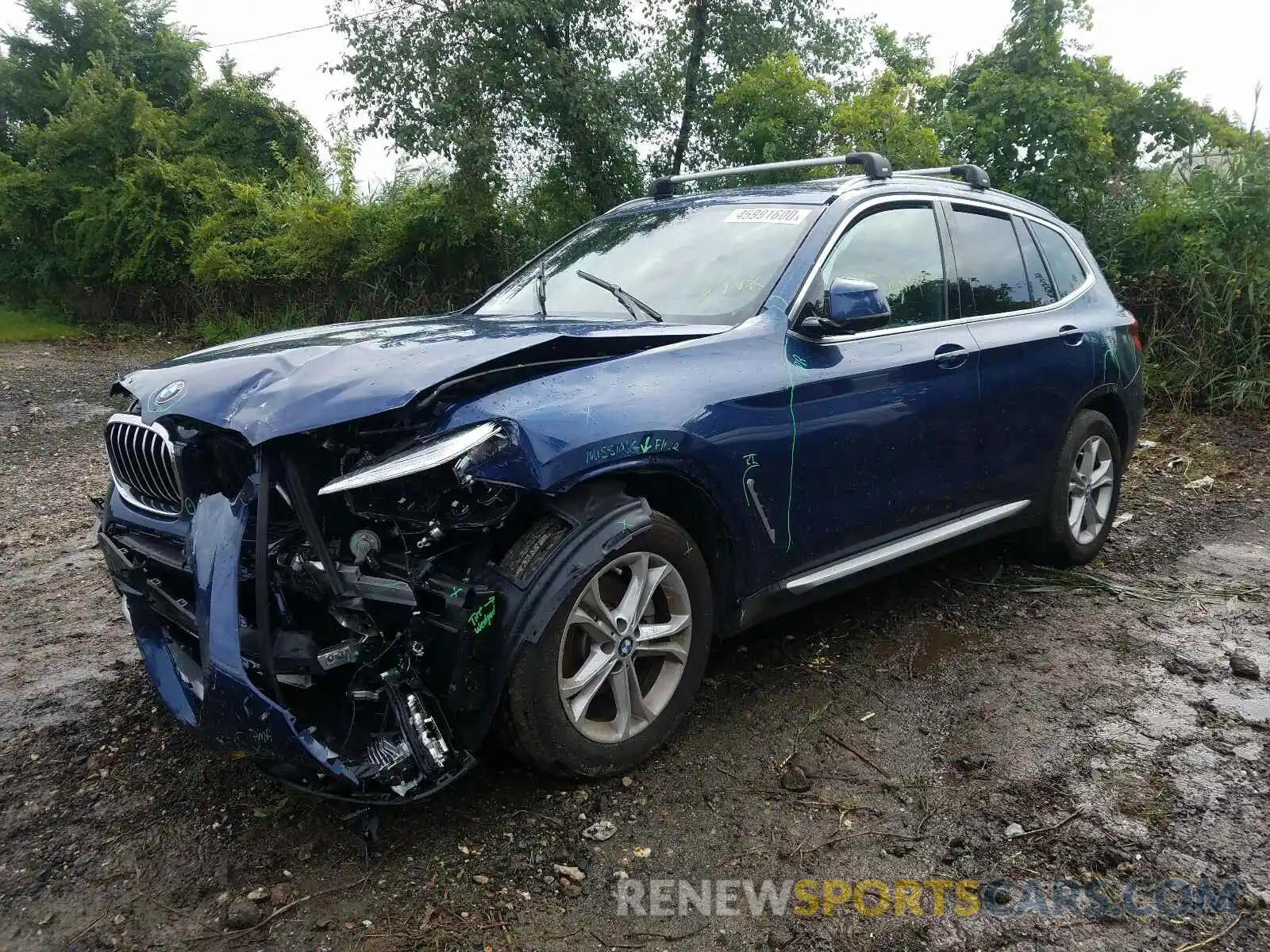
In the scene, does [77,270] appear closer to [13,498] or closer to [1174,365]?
[13,498]

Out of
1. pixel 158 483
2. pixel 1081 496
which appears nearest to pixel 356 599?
pixel 158 483

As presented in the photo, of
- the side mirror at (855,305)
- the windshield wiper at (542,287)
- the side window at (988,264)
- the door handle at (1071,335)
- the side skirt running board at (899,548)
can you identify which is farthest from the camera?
the door handle at (1071,335)

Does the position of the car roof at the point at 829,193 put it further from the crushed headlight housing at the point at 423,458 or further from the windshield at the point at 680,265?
the crushed headlight housing at the point at 423,458

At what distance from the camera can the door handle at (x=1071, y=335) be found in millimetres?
4301

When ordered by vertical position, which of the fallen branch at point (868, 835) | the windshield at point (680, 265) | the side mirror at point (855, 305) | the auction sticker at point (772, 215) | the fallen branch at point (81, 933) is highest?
the auction sticker at point (772, 215)

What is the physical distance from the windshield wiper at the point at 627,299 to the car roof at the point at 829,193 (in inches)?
23.7

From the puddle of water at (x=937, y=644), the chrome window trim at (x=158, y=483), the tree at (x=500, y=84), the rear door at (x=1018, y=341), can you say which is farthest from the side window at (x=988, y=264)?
the tree at (x=500, y=84)

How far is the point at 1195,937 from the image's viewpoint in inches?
87.2

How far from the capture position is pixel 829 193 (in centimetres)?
364

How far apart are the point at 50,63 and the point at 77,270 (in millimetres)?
7390

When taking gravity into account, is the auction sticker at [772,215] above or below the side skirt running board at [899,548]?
above

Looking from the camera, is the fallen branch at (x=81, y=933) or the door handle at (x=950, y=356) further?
the door handle at (x=950, y=356)

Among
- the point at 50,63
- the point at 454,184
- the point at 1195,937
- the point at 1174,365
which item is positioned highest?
the point at 50,63

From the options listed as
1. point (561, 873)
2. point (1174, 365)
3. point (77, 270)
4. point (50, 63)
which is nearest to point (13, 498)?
point (561, 873)
